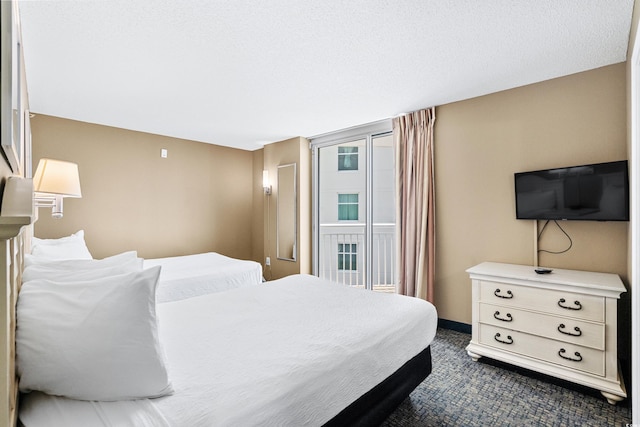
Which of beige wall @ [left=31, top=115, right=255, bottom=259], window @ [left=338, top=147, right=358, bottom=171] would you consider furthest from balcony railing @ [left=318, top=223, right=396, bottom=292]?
beige wall @ [left=31, top=115, right=255, bottom=259]

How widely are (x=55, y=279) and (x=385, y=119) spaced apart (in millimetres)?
3688

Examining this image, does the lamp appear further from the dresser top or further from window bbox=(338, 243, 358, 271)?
window bbox=(338, 243, 358, 271)

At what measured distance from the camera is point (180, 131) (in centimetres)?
448

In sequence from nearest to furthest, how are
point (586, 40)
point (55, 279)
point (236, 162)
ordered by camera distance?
1. point (55, 279)
2. point (586, 40)
3. point (236, 162)

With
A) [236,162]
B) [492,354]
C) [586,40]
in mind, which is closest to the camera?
[586,40]

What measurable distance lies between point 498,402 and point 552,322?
0.77 metres

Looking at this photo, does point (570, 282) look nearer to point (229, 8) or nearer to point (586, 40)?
point (586, 40)

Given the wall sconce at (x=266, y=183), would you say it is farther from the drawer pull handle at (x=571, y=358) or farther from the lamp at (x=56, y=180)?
the drawer pull handle at (x=571, y=358)

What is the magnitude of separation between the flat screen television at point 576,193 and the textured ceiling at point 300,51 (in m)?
0.90

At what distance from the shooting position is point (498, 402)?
2074 millimetres

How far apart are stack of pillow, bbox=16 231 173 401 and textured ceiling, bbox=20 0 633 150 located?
5.46 feet

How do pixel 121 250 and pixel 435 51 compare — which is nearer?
pixel 435 51

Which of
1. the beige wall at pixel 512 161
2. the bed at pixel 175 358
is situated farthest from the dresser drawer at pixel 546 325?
the bed at pixel 175 358

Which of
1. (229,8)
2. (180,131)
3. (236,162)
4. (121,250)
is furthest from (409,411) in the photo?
(236,162)
